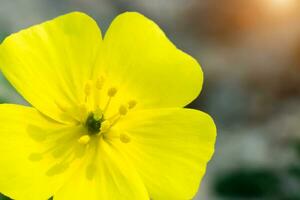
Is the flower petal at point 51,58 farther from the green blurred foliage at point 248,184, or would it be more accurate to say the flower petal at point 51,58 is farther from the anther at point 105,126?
the green blurred foliage at point 248,184

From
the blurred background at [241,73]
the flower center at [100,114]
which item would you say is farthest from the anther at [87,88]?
the blurred background at [241,73]

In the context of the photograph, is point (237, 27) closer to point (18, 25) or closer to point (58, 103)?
point (18, 25)

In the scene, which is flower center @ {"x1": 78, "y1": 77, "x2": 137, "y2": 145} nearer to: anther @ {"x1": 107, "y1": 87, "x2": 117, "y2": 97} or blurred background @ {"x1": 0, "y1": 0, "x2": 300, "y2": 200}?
anther @ {"x1": 107, "y1": 87, "x2": 117, "y2": 97}

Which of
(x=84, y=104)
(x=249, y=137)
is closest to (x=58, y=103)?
(x=84, y=104)

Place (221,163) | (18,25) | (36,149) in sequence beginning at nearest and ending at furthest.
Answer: (36,149) < (18,25) < (221,163)

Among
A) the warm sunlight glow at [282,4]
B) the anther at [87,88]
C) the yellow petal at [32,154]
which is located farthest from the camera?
the warm sunlight glow at [282,4]

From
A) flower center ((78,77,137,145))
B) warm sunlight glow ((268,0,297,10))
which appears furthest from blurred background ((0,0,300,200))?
flower center ((78,77,137,145))
